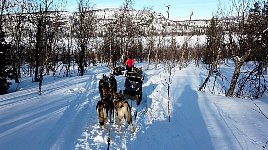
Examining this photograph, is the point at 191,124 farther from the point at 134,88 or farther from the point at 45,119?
A: the point at 45,119

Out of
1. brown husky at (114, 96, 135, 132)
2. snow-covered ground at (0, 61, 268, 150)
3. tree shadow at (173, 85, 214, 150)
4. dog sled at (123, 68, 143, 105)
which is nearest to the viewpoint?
snow-covered ground at (0, 61, 268, 150)

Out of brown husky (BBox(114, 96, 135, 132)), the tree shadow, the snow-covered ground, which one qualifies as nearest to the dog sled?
the snow-covered ground

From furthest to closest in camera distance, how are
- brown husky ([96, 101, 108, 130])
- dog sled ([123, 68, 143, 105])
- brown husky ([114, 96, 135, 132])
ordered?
dog sled ([123, 68, 143, 105])
brown husky ([96, 101, 108, 130])
brown husky ([114, 96, 135, 132])

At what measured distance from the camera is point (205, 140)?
797cm

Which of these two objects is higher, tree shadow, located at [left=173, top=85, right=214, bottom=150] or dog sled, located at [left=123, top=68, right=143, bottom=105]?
dog sled, located at [left=123, top=68, right=143, bottom=105]

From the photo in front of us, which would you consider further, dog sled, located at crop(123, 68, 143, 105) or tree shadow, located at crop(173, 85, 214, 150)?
dog sled, located at crop(123, 68, 143, 105)

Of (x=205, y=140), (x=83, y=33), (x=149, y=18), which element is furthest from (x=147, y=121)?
(x=149, y=18)

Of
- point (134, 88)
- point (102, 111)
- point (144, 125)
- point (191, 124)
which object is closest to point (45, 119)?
point (102, 111)

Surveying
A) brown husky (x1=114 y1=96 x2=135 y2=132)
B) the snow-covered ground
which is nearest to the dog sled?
the snow-covered ground

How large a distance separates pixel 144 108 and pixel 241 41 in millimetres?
6582

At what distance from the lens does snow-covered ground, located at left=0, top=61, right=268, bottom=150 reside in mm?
7613

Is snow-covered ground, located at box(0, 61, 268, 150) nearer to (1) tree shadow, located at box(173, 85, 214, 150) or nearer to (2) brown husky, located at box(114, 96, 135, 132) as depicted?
(1) tree shadow, located at box(173, 85, 214, 150)

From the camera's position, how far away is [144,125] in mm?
9500

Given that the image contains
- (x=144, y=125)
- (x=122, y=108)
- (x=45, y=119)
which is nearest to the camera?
(x=122, y=108)
